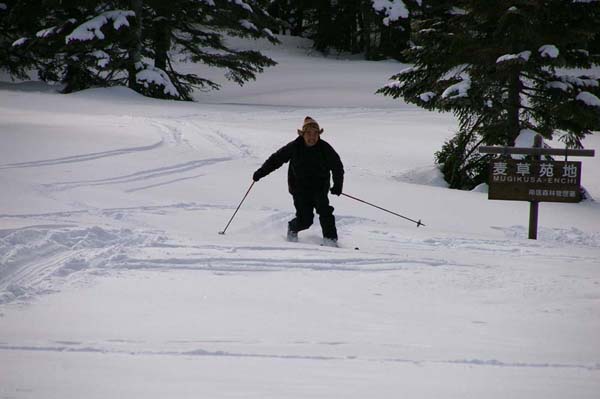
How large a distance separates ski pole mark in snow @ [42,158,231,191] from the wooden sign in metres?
5.32

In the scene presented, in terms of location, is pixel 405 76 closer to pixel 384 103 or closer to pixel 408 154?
pixel 408 154

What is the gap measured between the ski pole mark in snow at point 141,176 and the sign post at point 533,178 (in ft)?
17.1

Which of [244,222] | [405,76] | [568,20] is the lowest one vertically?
[244,222]

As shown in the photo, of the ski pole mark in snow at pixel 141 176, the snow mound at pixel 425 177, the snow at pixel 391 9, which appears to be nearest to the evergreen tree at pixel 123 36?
the snow at pixel 391 9

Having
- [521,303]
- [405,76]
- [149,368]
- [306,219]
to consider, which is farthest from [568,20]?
[149,368]

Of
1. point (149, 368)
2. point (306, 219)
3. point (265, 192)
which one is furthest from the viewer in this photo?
point (265, 192)

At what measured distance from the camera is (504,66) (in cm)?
1233

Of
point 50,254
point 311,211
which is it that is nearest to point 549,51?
point 311,211

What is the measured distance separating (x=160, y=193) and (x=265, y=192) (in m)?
1.64

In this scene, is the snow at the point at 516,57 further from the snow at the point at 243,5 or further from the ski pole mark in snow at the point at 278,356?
the snow at the point at 243,5

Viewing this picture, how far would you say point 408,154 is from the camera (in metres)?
16.1

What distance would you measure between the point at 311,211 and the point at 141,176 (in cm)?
→ 428

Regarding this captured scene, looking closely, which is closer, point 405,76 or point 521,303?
point 521,303

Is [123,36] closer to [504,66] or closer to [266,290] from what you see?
[504,66]
